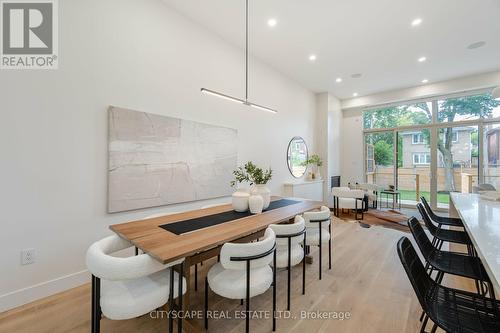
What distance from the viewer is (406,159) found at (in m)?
6.35

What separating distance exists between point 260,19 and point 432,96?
5.31 m

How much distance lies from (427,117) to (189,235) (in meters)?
7.12

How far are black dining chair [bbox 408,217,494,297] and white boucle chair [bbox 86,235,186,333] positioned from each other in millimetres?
2040

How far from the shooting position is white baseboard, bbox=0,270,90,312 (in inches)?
76.6

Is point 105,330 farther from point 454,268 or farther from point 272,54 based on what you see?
point 272,54

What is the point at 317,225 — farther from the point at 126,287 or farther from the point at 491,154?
the point at 491,154

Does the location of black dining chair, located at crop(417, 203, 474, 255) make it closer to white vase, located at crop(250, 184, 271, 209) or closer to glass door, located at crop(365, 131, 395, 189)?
white vase, located at crop(250, 184, 271, 209)

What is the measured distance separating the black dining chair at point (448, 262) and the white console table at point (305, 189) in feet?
10.4

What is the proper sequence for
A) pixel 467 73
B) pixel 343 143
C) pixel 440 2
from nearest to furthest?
pixel 440 2 < pixel 467 73 < pixel 343 143

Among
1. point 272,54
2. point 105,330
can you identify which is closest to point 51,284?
point 105,330

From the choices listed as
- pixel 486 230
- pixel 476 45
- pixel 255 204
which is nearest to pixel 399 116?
pixel 476 45

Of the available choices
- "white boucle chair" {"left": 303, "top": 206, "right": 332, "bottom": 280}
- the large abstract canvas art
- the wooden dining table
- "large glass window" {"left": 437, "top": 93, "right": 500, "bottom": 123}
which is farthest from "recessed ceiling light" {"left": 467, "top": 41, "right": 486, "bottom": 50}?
the large abstract canvas art

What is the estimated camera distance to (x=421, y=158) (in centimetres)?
612

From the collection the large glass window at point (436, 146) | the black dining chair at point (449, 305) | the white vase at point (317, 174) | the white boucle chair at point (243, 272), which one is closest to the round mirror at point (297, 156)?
the white vase at point (317, 174)
